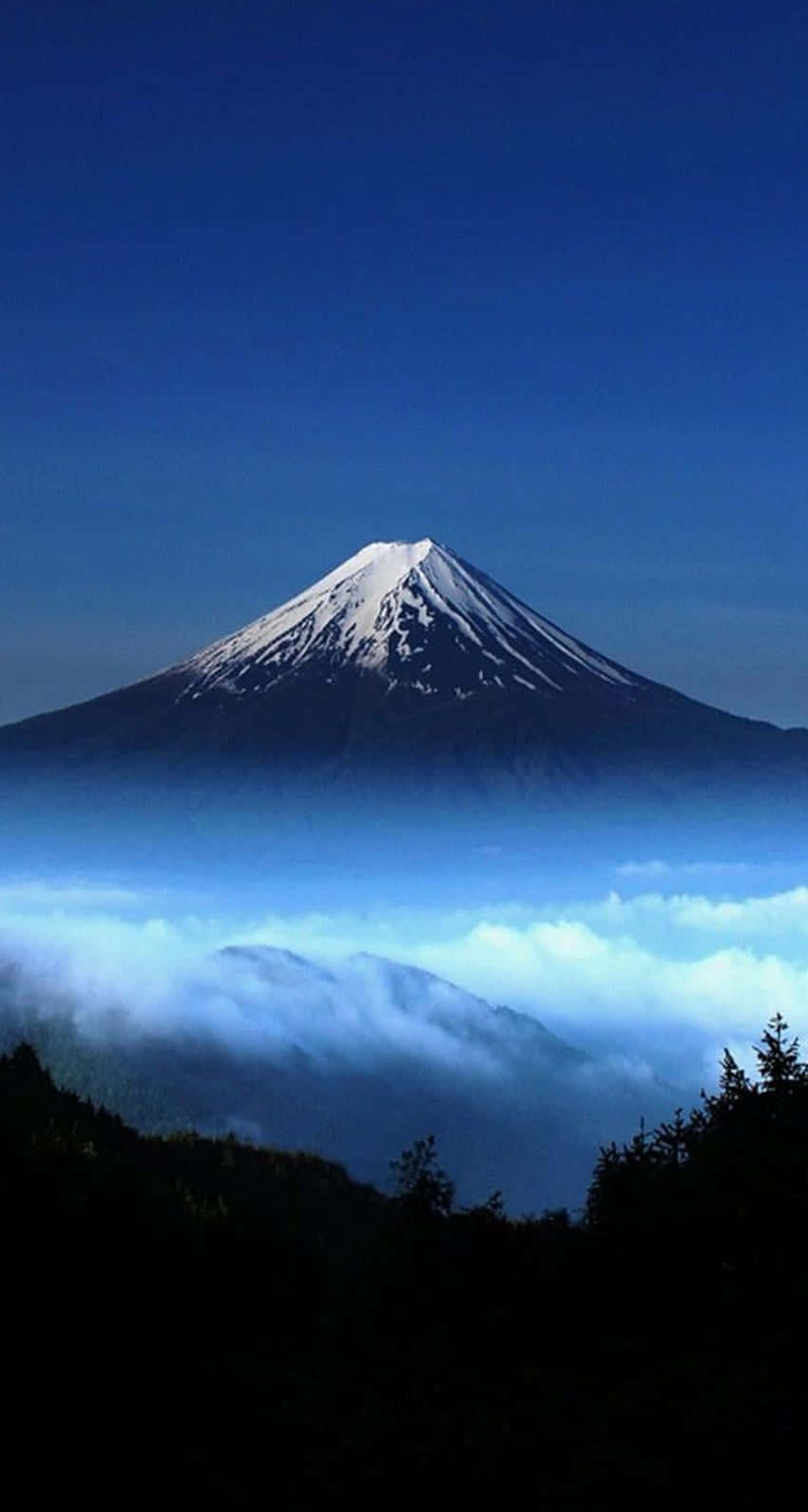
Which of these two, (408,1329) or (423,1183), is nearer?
(408,1329)

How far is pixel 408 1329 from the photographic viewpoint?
46.6ft

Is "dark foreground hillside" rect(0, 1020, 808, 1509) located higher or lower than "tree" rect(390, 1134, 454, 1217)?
lower

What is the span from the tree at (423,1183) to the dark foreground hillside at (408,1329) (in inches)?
1.1

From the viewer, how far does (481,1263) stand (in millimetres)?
15125

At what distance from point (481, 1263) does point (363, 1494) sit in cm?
427

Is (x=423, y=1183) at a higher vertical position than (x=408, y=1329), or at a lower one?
higher

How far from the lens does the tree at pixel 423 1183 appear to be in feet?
53.6

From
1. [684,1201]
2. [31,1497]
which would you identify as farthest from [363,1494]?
[684,1201]

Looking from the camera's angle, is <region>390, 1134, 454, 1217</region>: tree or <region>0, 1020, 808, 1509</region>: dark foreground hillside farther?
<region>390, 1134, 454, 1217</region>: tree

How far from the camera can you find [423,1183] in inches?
650

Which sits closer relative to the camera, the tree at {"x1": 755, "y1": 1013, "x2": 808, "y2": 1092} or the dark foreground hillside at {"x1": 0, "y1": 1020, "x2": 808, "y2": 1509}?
the dark foreground hillside at {"x1": 0, "y1": 1020, "x2": 808, "y2": 1509}

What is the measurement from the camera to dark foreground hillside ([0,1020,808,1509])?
1120 cm

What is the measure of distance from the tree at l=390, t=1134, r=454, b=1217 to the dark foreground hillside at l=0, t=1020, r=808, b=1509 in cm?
3

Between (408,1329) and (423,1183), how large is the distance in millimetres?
2397
